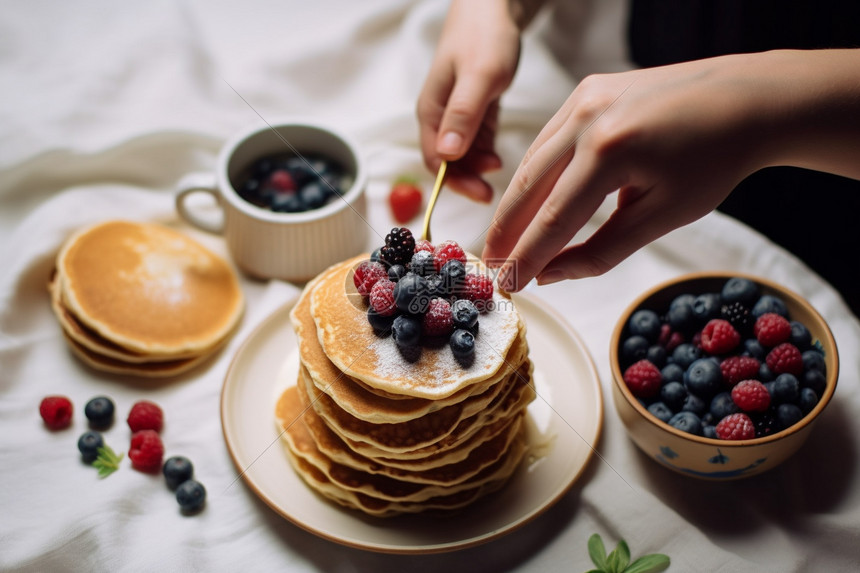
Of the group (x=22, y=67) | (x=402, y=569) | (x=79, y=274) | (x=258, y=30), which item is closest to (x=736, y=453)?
(x=402, y=569)

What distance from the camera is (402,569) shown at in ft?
4.09

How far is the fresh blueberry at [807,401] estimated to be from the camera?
4.06 ft

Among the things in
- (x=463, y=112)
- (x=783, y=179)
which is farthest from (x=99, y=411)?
(x=783, y=179)

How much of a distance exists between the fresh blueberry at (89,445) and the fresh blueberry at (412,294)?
65cm

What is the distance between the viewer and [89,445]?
4.42 feet

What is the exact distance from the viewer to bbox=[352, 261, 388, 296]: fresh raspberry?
1.17m

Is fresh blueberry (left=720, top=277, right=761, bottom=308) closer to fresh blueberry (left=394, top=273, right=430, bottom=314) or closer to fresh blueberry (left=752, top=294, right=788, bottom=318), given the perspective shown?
fresh blueberry (left=752, top=294, right=788, bottom=318)

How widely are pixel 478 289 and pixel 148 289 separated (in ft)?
2.50

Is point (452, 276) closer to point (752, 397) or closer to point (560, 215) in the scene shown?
point (560, 215)

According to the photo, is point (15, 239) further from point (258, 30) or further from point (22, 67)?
point (258, 30)

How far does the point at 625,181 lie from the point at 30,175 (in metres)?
1.38

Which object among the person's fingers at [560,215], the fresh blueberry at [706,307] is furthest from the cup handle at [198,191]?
the fresh blueberry at [706,307]

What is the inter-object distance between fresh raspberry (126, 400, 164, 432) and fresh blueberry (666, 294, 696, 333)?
3.19ft

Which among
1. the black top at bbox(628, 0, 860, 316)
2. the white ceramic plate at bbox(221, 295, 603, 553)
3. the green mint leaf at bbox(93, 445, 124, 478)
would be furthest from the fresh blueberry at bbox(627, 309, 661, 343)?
the green mint leaf at bbox(93, 445, 124, 478)
